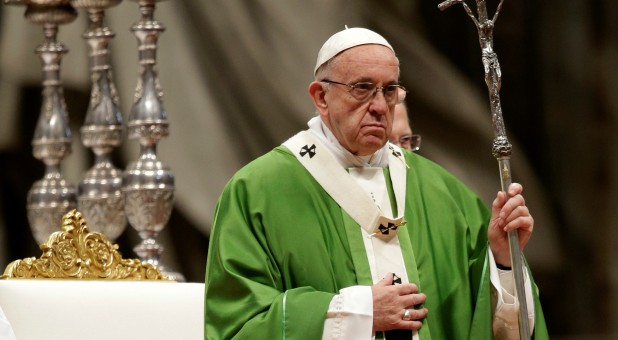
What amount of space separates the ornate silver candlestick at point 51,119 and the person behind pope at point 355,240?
2685 mm

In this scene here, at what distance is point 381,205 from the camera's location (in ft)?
14.8

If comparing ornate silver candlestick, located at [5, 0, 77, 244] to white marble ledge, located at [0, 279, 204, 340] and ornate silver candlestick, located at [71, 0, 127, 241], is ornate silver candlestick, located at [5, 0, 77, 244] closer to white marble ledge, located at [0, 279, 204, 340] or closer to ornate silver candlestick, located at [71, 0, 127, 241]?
ornate silver candlestick, located at [71, 0, 127, 241]

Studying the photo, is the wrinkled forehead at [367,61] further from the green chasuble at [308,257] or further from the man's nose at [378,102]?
the green chasuble at [308,257]

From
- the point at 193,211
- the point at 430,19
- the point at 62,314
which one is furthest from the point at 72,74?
the point at 62,314

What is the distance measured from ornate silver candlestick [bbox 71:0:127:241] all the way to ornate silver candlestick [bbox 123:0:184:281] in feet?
0.45

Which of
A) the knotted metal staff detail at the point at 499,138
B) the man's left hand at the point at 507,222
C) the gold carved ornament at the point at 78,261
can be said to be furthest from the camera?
the gold carved ornament at the point at 78,261

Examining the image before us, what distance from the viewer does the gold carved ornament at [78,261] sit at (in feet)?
16.6

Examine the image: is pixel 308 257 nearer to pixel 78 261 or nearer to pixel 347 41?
pixel 347 41

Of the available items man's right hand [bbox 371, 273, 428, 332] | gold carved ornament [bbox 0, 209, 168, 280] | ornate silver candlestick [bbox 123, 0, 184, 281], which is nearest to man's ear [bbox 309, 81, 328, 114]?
man's right hand [bbox 371, 273, 428, 332]

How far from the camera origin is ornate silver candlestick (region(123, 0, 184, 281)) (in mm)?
6832

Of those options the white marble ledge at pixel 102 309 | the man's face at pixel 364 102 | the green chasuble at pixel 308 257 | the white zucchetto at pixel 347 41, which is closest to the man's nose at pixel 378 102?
the man's face at pixel 364 102

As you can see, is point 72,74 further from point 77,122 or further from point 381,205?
point 381,205

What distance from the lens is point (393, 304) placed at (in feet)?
13.5

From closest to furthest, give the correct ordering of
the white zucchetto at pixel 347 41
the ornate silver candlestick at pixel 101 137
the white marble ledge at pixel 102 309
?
the white zucchetto at pixel 347 41 < the white marble ledge at pixel 102 309 < the ornate silver candlestick at pixel 101 137
